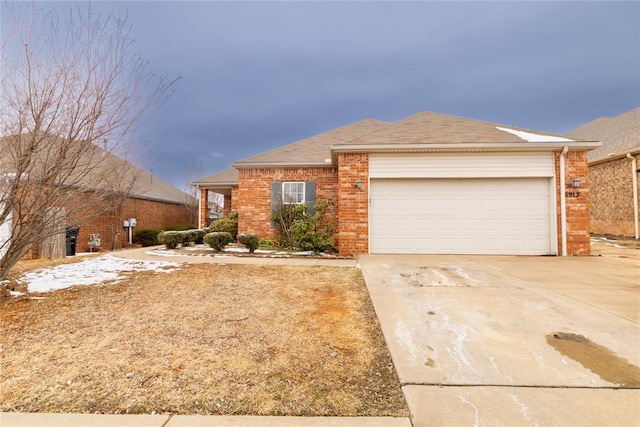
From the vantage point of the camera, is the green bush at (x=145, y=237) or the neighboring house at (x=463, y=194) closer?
the neighboring house at (x=463, y=194)

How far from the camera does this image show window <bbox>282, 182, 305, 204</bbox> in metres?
10.2

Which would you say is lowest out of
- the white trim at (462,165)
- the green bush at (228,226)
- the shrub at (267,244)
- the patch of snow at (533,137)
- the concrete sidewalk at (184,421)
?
the concrete sidewalk at (184,421)

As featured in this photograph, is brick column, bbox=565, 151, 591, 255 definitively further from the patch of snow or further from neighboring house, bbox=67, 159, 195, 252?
neighboring house, bbox=67, 159, 195, 252

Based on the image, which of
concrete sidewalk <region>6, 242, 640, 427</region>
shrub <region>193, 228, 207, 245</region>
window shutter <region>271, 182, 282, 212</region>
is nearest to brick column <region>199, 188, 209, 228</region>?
shrub <region>193, 228, 207, 245</region>

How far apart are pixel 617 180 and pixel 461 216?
33.6 ft

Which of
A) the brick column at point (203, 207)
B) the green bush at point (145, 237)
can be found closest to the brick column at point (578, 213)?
the brick column at point (203, 207)

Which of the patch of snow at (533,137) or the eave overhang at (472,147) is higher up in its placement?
the patch of snow at (533,137)

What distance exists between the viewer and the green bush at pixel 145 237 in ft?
48.6

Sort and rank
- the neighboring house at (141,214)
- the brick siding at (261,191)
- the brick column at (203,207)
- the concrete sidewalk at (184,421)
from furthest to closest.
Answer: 1. the brick column at (203,207)
2. the neighboring house at (141,214)
3. the brick siding at (261,191)
4. the concrete sidewalk at (184,421)

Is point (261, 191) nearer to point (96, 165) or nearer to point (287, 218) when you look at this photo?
point (287, 218)

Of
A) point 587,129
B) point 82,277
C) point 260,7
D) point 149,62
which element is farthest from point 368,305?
point 587,129

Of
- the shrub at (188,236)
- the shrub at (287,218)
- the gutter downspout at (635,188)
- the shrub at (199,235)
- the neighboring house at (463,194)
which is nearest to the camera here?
the neighboring house at (463,194)

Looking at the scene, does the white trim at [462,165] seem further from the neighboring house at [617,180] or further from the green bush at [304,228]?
the neighboring house at [617,180]

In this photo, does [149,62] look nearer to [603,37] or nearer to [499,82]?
[603,37]
